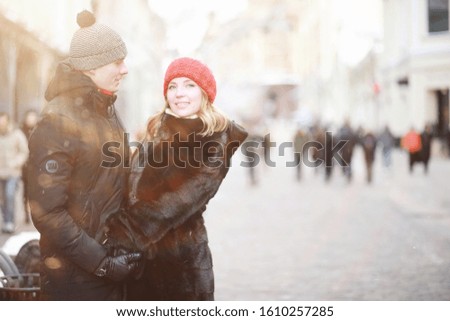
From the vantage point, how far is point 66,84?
221cm

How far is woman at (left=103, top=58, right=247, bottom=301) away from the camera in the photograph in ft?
7.83

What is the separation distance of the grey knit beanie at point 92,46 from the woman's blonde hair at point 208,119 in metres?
0.25

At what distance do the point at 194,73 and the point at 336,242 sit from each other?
13.9 feet

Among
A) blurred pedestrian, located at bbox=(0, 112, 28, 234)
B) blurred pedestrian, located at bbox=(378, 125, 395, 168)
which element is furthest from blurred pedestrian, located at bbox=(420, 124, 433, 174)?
blurred pedestrian, located at bbox=(0, 112, 28, 234)

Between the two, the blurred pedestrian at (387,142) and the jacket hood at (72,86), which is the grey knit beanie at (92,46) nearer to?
the jacket hood at (72,86)

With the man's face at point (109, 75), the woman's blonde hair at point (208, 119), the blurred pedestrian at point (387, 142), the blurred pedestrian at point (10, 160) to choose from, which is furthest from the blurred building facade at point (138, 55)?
the blurred pedestrian at point (387, 142)

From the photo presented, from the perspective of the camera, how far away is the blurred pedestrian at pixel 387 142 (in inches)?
309

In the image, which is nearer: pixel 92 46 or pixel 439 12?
pixel 92 46

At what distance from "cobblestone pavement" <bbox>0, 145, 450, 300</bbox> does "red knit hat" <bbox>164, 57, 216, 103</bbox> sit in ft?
5.98

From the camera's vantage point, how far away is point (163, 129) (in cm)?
244

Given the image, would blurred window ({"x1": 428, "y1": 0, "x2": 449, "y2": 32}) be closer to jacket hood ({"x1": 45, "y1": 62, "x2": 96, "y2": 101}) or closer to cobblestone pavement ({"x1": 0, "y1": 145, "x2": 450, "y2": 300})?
cobblestone pavement ({"x1": 0, "y1": 145, "x2": 450, "y2": 300})

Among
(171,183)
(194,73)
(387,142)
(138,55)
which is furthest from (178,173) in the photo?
(387,142)

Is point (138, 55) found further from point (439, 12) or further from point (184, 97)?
point (439, 12)
